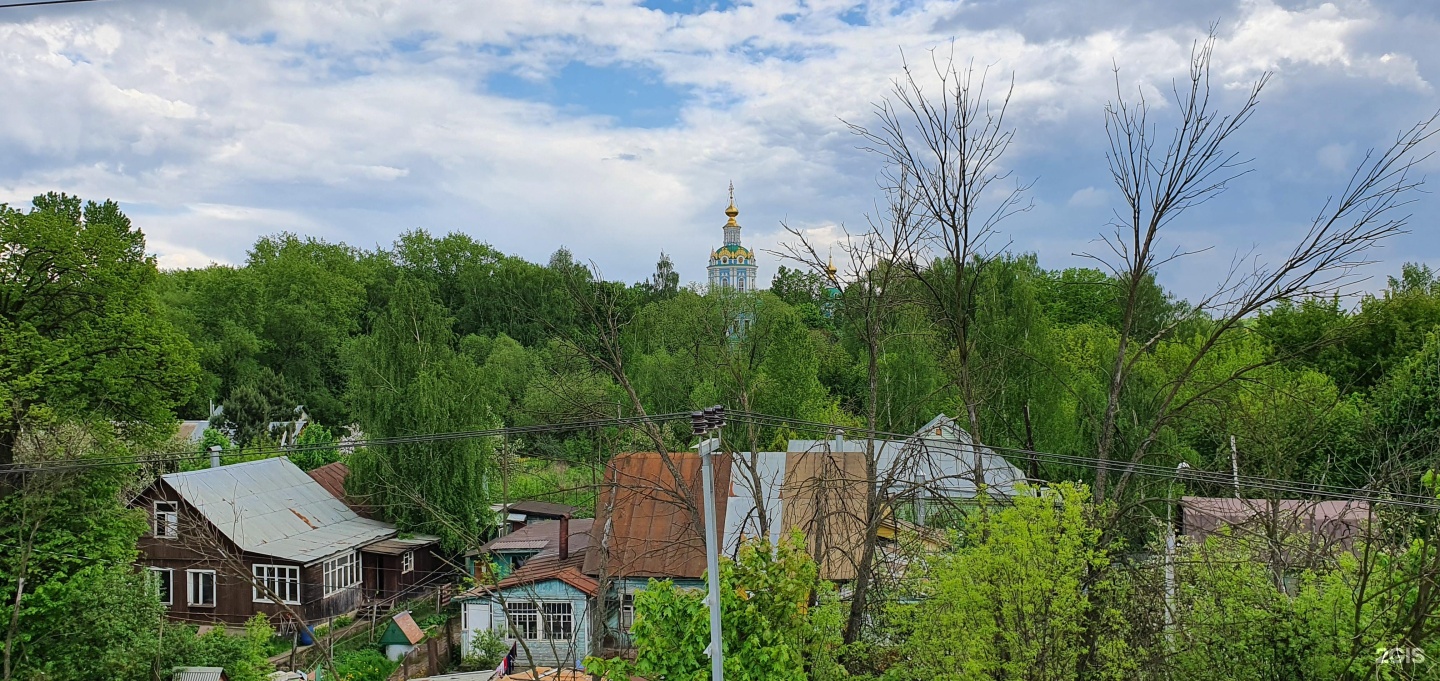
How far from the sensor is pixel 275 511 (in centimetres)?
2359

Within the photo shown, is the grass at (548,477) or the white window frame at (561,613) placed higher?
the grass at (548,477)

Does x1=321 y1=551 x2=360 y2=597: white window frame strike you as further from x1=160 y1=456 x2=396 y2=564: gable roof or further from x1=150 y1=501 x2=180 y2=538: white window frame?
x1=150 y1=501 x2=180 y2=538: white window frame

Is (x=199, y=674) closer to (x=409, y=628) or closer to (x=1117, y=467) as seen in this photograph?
(x=409, y=628)

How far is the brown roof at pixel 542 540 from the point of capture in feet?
70.7

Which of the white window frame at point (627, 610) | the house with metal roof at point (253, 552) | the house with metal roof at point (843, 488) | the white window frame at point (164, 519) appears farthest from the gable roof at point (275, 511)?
the house with metal roof at point (843, 488)

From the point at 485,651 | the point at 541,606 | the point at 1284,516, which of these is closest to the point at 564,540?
the point at 541,606

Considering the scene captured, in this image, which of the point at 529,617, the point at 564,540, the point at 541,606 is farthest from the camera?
the point at 564,540

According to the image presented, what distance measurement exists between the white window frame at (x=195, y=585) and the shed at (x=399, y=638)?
4.96 m

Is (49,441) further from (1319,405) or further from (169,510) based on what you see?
(1319,405)

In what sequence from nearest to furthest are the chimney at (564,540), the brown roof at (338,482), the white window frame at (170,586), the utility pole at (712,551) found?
the utility pole at (712,551) < the chimney at (564,540) < the white window frame at (170,586) < the brown roof at (338,482)

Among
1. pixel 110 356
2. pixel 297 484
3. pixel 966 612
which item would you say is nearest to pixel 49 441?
pixel 110 356

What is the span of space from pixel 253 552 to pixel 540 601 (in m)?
7.69

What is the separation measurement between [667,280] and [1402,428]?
41.8 meters

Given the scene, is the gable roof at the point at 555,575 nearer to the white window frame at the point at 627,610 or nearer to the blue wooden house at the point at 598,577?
the blue wooden house at the point at 598,577
